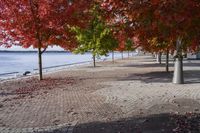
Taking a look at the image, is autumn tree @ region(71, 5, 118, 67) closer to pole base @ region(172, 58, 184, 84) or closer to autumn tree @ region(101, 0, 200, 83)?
pole base @ region(172, 58, 184, 84)

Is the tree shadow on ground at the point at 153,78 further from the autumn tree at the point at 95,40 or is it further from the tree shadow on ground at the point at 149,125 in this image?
the autumn tree at the point at 95,40

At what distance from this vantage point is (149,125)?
9898 mm

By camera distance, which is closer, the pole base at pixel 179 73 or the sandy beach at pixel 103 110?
the sandy beach at pixel 103 110

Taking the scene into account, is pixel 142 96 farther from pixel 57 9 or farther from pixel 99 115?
pixel 57 9

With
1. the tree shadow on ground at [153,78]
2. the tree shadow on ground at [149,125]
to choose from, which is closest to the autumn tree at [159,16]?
the tree shadow on ground at [149,125]

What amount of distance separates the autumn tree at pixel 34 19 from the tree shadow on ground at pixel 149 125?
1214cm

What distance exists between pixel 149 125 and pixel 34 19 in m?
14.2

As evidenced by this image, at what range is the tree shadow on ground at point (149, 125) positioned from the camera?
9.38m

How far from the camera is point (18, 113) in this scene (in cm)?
1224

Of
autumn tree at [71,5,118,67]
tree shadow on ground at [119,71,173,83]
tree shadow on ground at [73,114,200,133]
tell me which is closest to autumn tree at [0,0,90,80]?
tree shadow on ground at [119,71,173,83]

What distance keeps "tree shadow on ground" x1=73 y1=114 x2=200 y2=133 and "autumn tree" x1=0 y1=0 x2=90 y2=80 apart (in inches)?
478

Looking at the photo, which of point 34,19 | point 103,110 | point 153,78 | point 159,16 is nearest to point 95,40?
point 153,78

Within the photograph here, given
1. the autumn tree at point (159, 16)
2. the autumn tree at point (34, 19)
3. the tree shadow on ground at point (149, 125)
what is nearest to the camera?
the autumn tree at point (159, 16)

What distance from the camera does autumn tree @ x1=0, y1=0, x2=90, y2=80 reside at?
2219 cm
